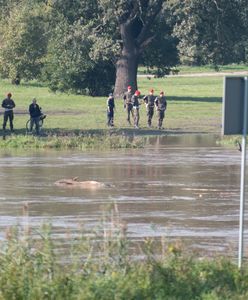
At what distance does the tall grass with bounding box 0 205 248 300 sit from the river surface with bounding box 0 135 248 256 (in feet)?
2.87

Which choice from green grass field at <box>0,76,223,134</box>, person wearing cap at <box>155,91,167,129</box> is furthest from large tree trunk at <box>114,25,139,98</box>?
person wearing cap at <box>155,91,167,129</box>

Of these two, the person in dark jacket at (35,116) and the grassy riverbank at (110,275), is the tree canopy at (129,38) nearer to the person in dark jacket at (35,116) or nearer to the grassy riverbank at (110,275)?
the person in dark jacket at (35,116)

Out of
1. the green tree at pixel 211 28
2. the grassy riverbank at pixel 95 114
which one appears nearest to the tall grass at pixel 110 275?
the grassy riverbank at pixel 95 114

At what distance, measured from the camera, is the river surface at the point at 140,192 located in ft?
61.4

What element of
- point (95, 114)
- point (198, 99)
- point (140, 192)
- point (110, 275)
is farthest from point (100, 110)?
point (110, 275)

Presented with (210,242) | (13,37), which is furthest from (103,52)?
(210,242)

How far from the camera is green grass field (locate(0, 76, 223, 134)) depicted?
1913 inches

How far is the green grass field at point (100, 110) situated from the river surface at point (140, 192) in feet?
34.6

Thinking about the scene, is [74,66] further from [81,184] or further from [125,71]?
[81,184]

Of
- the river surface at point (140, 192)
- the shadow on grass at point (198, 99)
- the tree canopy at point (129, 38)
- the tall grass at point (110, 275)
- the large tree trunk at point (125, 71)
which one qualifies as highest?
the tree canopy at point (129, 38)

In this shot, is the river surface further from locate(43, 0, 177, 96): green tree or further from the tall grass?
locate(43, 0, 177, 96): green tree

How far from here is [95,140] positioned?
125ft

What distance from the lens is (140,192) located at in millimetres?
24547

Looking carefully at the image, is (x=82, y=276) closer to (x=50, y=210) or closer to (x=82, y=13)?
(x=50, y=210)
